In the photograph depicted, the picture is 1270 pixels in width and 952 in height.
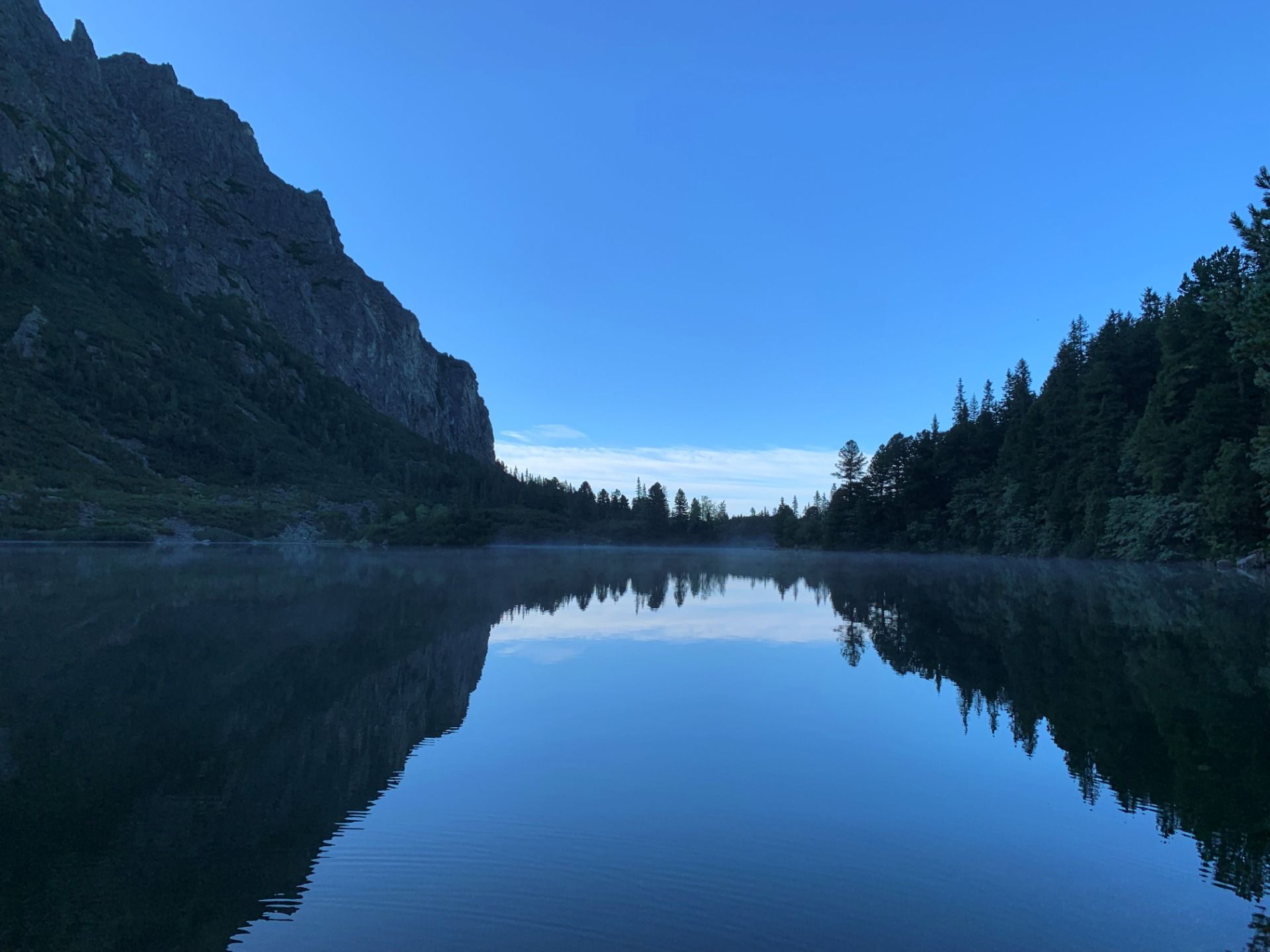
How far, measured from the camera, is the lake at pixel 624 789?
226 inches

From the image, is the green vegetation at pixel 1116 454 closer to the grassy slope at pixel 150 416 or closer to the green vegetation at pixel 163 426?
the green vegetation at pixel 163 426

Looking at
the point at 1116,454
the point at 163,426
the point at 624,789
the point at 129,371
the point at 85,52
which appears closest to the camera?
the point at 624,789

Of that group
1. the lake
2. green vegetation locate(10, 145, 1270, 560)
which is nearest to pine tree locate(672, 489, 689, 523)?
green vegetation locate(10, 145, 1270, 560)

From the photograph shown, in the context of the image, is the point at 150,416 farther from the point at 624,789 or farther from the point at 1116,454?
the point at 624,789

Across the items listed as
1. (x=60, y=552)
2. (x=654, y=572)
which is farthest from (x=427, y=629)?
(x=60, y=552)

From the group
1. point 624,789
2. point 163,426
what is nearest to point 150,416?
point 163,426

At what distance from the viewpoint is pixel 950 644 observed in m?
19.2

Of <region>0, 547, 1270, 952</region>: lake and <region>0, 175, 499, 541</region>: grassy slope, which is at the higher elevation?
<region>0, 175, 499, 541</region>: grassy slope

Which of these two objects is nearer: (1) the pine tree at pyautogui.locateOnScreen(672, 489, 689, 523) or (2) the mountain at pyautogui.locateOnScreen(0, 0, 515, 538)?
(2) the mountain at pyautogui.locateOnScreen(0, 0, 515, 538)

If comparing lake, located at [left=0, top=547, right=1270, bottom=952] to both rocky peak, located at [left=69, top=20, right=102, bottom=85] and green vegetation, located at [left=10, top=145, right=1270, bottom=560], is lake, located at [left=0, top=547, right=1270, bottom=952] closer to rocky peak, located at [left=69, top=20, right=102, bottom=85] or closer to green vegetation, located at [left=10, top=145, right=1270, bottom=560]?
green vegetation, located at [left=10, top=145, right=1270, bottom=560]

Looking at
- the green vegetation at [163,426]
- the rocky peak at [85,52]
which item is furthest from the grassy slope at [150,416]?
the rocky peak at [85,52]

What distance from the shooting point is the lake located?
5750mm

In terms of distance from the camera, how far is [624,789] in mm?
8609

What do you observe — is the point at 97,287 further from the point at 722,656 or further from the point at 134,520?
the point at 722,656
